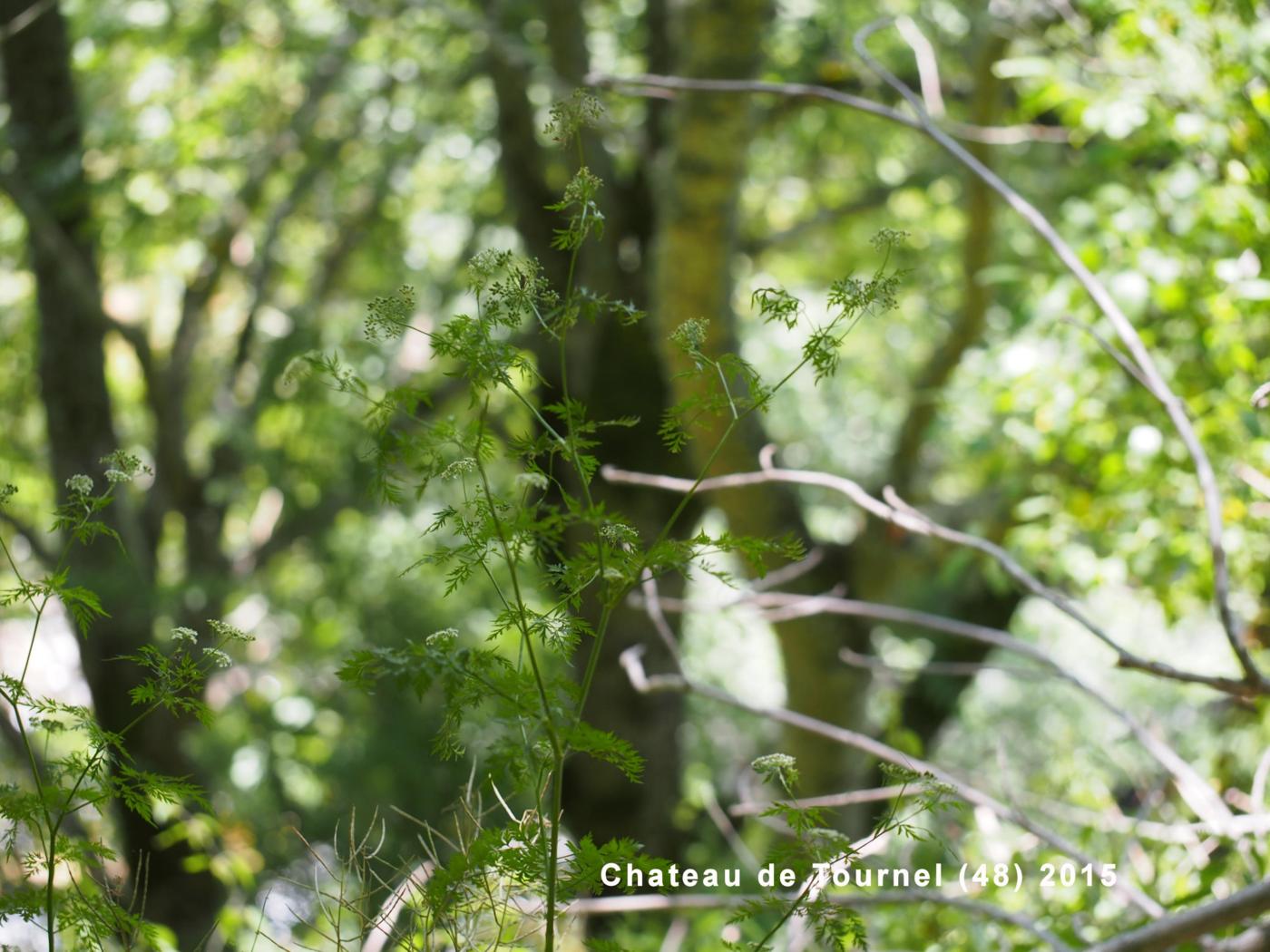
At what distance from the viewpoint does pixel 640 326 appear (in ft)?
15.2

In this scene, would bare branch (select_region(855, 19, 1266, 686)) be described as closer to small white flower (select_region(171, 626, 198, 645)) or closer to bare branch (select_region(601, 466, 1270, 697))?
bare branch (select_region(601, 466, 1270, 697))

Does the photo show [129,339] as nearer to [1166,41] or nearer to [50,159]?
[50,159]

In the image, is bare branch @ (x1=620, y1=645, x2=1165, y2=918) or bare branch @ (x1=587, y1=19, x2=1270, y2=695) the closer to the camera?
bare branch @ (x1=587, y1=19, x2=1270, y2=695)

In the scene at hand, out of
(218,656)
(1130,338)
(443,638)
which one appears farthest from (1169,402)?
(218,656)

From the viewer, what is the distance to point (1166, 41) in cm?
255

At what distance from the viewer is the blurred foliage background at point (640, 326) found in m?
2.65

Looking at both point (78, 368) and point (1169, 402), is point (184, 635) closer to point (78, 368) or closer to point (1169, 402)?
point (1169, 402)

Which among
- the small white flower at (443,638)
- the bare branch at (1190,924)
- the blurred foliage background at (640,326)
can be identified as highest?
the small white flower at (443,638)

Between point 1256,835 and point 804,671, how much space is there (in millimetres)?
2396

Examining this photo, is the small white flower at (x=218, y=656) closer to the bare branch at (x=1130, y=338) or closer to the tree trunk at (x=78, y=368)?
the bare branch at (x=1130, y=338)

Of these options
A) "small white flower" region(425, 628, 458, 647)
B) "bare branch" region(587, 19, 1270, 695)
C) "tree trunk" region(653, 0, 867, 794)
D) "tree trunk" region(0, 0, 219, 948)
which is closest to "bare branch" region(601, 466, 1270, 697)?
"bare branch" region(587, 19, 1270, 695)

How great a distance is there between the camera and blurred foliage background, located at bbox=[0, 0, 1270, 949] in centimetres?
265

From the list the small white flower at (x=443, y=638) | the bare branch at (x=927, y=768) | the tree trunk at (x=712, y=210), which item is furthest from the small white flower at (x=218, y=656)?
the tree trunk at (x=712, y=210)

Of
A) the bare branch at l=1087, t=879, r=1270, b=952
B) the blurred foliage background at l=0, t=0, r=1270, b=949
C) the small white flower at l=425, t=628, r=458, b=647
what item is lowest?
the blurred foliage background at l=0, t=0, r=1270, b=949
